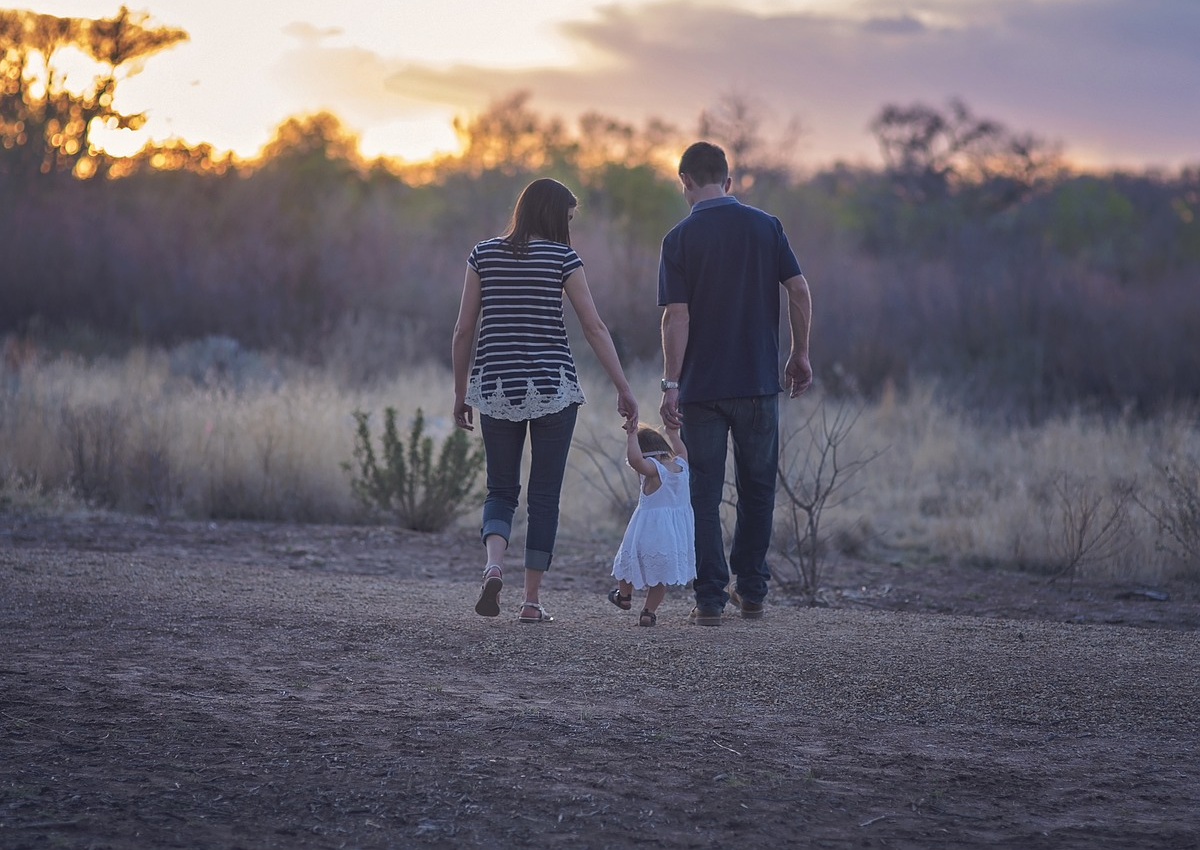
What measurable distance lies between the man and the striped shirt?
0.50 metres

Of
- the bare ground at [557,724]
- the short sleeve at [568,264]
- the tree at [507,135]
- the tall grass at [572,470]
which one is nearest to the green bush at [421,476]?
the tall grass at [572,470]

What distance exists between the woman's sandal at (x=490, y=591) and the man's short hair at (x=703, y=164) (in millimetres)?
1856

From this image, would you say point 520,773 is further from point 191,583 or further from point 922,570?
point 922,570

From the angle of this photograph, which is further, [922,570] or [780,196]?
[780,196]

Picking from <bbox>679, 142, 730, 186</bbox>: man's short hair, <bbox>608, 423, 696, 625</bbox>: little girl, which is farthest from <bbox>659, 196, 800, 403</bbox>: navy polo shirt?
<bbox>608, 423, 696, 625</bbox>: little girl

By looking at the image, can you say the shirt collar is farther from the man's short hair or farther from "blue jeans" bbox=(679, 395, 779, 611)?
"blue jeans" bbox=(679, 395, 779, 611)

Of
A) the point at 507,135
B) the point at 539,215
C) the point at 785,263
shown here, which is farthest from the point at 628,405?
the point at 507,135

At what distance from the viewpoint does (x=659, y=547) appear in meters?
5.59

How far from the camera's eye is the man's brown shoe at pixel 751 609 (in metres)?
5.91

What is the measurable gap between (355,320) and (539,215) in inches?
610

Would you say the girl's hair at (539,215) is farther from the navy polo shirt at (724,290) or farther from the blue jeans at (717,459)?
the blue jeans at (717,459)

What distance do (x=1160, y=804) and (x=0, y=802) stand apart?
2933mm

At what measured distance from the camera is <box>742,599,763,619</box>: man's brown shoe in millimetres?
5910

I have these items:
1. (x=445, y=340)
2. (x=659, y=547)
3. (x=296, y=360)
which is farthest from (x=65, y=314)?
(x=659, y=547)
